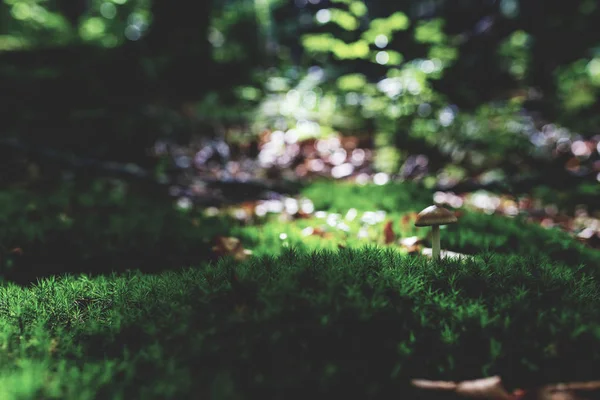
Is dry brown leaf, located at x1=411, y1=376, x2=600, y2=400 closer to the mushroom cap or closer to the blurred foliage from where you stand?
the mushroom cap

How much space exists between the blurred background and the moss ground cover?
2.59 metres

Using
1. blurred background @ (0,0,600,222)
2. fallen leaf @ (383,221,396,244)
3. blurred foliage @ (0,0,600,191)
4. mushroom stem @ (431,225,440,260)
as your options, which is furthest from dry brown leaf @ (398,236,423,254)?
blurred foliage @ (0,0,600,191)

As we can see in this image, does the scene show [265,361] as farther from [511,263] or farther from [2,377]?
[511,263]

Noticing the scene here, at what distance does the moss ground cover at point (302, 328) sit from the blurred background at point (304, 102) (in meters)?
2.59

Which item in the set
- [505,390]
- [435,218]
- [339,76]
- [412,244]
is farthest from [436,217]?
[339,76]

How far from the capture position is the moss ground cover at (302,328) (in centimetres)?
162

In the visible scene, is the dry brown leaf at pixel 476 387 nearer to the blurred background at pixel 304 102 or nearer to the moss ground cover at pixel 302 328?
the moss ground cover at pixel 302 328

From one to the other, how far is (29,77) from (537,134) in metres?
8.27

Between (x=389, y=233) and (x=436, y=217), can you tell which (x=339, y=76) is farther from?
(x=436, y=217)

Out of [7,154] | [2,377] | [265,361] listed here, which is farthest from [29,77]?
[265,361]

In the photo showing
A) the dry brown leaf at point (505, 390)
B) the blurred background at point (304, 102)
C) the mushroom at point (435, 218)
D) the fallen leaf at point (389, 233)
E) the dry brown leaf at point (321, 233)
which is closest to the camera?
the dry brown leaf at point (505, 390)

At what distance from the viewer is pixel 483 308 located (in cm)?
199

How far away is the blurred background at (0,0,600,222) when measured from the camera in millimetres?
5691

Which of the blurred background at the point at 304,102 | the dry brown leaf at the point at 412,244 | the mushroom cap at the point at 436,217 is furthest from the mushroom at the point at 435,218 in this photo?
the blurred background at the point at 304,102
